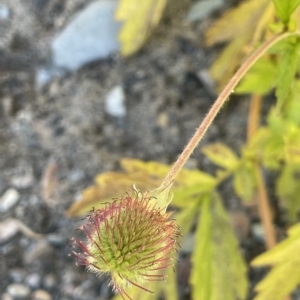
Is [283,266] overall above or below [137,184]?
below

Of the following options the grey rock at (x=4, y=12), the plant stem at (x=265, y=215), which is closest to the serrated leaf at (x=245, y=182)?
the plant stem at (x=265, y=215)

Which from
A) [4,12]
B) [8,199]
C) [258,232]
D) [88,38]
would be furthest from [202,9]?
[8,199]

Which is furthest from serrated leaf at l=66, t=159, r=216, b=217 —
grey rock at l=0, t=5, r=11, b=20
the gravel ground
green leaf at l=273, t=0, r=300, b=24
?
grey rock at l=0, t=5, r=11, b=20

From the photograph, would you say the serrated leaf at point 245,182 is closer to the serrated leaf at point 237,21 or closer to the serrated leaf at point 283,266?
the serrated leaf at point 283,266

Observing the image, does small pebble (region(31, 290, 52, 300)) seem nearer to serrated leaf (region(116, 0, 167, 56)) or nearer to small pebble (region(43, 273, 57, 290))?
small pebble (region(43, 273, 57, 290))

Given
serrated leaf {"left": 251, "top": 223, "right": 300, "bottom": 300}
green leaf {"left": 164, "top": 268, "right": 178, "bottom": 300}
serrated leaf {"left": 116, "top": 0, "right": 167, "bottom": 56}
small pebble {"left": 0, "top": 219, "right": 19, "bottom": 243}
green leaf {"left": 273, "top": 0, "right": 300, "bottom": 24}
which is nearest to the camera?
green leaf {"left": 273, "top": 0, "right": 300, "bottom": 24}

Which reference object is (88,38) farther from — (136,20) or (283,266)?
(283,266)
